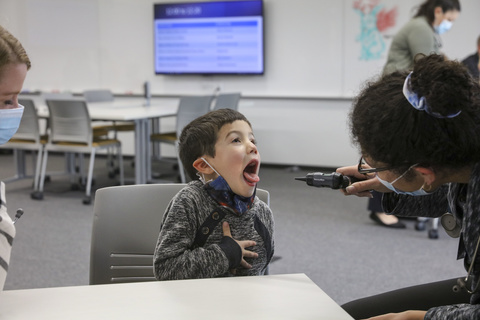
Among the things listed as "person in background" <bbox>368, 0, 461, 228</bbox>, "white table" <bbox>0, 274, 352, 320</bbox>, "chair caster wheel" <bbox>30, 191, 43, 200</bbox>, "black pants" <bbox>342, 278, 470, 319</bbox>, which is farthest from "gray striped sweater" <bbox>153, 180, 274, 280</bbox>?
"chair caster wheel" <bbox>30, 191, 43, 200</bbox>

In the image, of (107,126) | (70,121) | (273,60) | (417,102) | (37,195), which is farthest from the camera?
(273,60)

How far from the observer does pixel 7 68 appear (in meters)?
1.30

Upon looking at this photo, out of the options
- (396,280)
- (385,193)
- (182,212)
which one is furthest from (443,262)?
(182,212)

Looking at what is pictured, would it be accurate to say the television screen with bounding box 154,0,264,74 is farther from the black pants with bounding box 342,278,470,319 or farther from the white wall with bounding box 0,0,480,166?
the black pants with bounding box 342,278,470,319

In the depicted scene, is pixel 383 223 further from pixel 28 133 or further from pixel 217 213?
pixel 28 133

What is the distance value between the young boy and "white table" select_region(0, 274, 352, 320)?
159 mm

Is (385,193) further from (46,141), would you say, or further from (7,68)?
(46,141)

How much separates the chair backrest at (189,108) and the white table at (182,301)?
13.1ft

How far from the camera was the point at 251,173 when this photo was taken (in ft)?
5.20

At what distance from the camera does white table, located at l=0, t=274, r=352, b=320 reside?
42.6 inches

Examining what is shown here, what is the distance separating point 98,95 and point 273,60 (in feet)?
6.43

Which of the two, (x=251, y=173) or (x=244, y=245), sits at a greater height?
(x=251, y=173)

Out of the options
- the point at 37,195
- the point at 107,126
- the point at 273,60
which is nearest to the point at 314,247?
the point at 37,195

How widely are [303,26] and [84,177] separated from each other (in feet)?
8.93
